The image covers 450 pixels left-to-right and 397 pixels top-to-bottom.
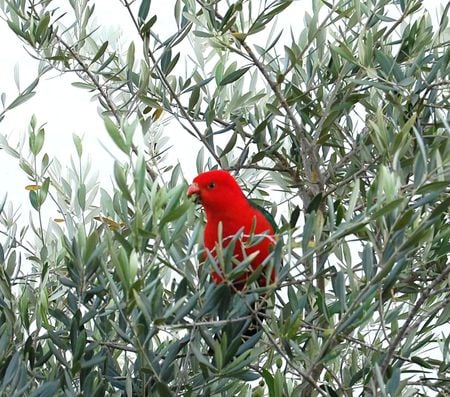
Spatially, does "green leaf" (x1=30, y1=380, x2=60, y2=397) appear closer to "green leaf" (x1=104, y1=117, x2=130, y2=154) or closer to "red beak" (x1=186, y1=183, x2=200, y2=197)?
"green leaf" (x1=104, y1=117, x2=130, y2=154)

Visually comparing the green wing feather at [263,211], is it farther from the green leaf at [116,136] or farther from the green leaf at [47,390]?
the green leaf at [116,136]

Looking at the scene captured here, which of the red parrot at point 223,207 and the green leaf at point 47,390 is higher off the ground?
the red parrot at point 223,207

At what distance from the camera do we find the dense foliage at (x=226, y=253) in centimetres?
87

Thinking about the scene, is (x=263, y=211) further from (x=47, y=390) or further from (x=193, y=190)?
(x=47, y=390)

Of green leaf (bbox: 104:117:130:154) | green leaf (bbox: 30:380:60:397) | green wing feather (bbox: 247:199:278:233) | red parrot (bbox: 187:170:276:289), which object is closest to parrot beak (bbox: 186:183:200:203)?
red parrot (bbox: 187:170:276:289)

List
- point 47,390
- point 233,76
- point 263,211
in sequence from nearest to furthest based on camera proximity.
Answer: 1. point 47,390
2. point 233,76
3. point 263,211

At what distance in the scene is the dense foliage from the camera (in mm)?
872

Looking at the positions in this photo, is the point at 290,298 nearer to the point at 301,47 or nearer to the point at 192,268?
the point at 192,268

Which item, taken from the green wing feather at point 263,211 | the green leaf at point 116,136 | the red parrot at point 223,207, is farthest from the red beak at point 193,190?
the green leaf at point 116,136

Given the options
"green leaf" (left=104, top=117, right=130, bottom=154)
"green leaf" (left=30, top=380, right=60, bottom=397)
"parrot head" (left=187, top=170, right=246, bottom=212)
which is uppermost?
"parrot head" (left=187, top=170, right=246, bottom=212)

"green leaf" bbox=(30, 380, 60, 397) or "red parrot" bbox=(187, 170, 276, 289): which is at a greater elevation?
"red parrot" bbox=(187, 170, 276, 289)

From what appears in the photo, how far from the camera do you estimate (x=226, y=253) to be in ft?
2.79

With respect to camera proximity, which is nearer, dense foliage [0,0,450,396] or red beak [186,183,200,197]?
dense foliage [0,0,450,396]

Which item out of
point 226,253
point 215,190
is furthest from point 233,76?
point 226,253
